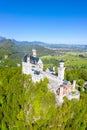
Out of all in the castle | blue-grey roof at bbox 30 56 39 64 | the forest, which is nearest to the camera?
the forest

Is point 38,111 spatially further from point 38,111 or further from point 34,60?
point 34,60

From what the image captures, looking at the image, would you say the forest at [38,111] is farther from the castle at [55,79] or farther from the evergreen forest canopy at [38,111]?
the castle at [55,79]

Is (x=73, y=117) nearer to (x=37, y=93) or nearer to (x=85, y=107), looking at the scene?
(x=85, y=107)

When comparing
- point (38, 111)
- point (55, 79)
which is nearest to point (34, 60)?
point (55, 79)

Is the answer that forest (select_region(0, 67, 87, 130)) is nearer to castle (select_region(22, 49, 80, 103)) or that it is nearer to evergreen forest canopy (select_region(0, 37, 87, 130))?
evergreen forest canopy (select_region(0, 37, 87, 130))

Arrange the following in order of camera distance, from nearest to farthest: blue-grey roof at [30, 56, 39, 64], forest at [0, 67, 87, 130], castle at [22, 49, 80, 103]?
forest at [0, 67, 87, 130] < castle at [22, 49, 80, 103] < blue-grey roof at [30, 56, 39, 64]

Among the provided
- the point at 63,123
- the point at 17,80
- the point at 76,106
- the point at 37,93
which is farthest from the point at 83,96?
the point at 17,80

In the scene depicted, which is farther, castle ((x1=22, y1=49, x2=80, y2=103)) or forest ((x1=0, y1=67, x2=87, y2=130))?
castle ((x1=22, y1=49, x2=80, y2=103))

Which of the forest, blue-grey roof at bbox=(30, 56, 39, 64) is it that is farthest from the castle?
the forest
